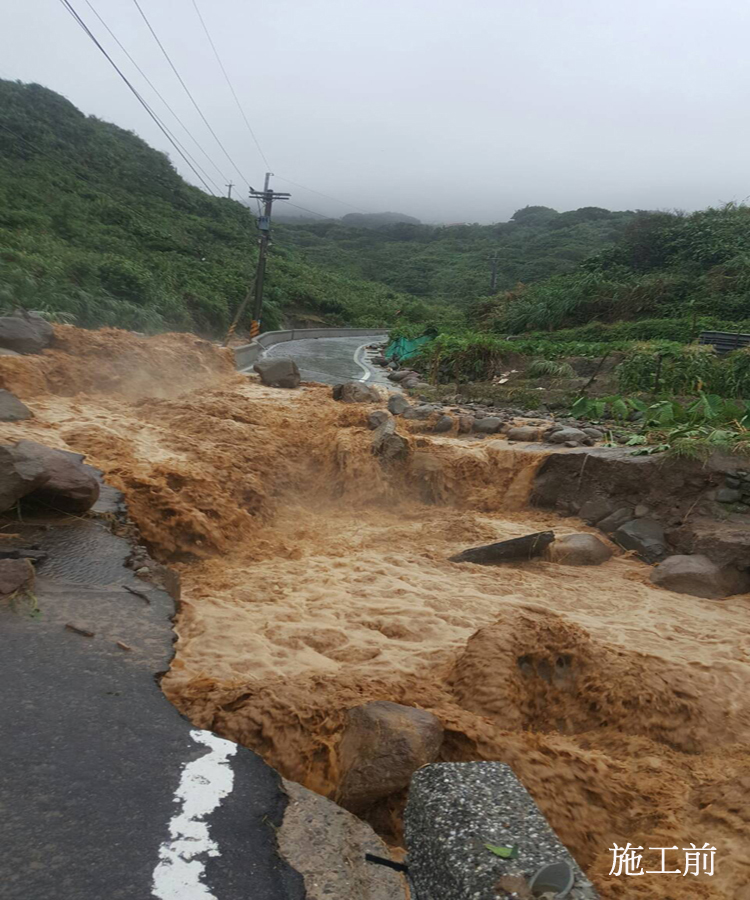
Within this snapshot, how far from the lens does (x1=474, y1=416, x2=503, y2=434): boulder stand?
1089 cm

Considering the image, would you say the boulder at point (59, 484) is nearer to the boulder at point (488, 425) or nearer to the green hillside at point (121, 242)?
the boulder at point (488, 425)

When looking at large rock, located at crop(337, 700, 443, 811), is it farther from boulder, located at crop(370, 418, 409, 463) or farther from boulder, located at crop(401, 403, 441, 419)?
boulder, located at crop(401, 403, 441, 419)

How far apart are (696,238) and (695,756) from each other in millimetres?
31653

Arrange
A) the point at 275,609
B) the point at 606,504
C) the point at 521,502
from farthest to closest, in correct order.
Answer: the point at 521,502, the point at 606,504, the point at 275,609

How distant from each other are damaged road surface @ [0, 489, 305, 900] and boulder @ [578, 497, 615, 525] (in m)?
5.83

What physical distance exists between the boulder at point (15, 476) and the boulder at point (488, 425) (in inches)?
288

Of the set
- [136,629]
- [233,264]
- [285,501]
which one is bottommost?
[285,501]

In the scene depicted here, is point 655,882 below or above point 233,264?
below

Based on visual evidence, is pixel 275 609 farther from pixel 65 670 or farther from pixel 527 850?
pixel 527 850

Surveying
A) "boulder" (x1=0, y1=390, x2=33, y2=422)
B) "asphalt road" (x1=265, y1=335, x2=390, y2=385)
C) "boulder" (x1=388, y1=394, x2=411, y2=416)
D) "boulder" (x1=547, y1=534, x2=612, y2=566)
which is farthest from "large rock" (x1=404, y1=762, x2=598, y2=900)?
"asphalt road" (x1=265, y1=335, x2=390, y2=385)

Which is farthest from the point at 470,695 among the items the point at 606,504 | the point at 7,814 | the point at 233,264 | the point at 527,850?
the point at 233,264

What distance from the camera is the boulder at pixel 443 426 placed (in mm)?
11148

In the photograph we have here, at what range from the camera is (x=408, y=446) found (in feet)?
31.5

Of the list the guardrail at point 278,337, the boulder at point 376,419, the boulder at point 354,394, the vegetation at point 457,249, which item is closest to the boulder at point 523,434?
the boulder at point 376,419
